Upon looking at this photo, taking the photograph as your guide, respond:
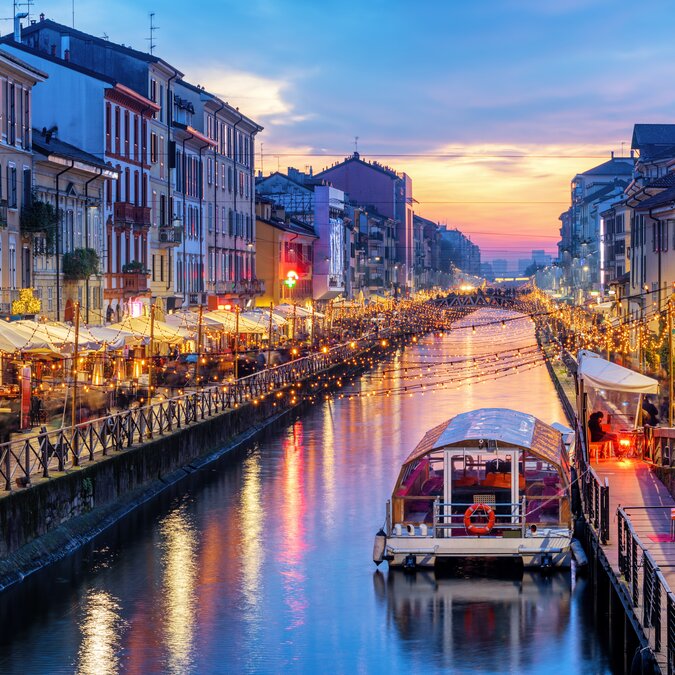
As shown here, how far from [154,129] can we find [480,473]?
48.4m

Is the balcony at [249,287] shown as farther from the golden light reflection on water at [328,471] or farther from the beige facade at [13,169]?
the beige facade at [13,169]

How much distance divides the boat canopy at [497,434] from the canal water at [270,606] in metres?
2.62

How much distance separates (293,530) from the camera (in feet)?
117

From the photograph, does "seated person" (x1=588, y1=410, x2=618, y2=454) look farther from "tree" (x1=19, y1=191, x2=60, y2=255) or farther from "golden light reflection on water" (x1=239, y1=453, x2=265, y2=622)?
"tree" (x1=19, y1=191, x2=60, y2=255)

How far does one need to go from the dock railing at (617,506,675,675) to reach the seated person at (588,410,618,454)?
15288 mm

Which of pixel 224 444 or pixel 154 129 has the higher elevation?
pixel 154 129

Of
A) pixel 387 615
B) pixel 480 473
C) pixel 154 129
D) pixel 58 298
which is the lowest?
pixel 387 615

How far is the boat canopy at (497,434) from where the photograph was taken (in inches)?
1165

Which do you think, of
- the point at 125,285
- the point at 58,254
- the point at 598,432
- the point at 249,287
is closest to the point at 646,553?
the point at 598,432

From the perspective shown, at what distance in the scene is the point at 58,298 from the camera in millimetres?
56312

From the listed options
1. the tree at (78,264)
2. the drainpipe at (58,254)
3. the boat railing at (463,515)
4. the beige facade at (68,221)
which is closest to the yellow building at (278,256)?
the beige facade at (68,221)

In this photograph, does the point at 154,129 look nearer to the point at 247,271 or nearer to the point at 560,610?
the point at 247,271

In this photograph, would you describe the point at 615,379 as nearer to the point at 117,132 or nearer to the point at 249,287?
the point at 117,132

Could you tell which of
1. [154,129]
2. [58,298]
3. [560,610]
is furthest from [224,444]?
[154,129]
